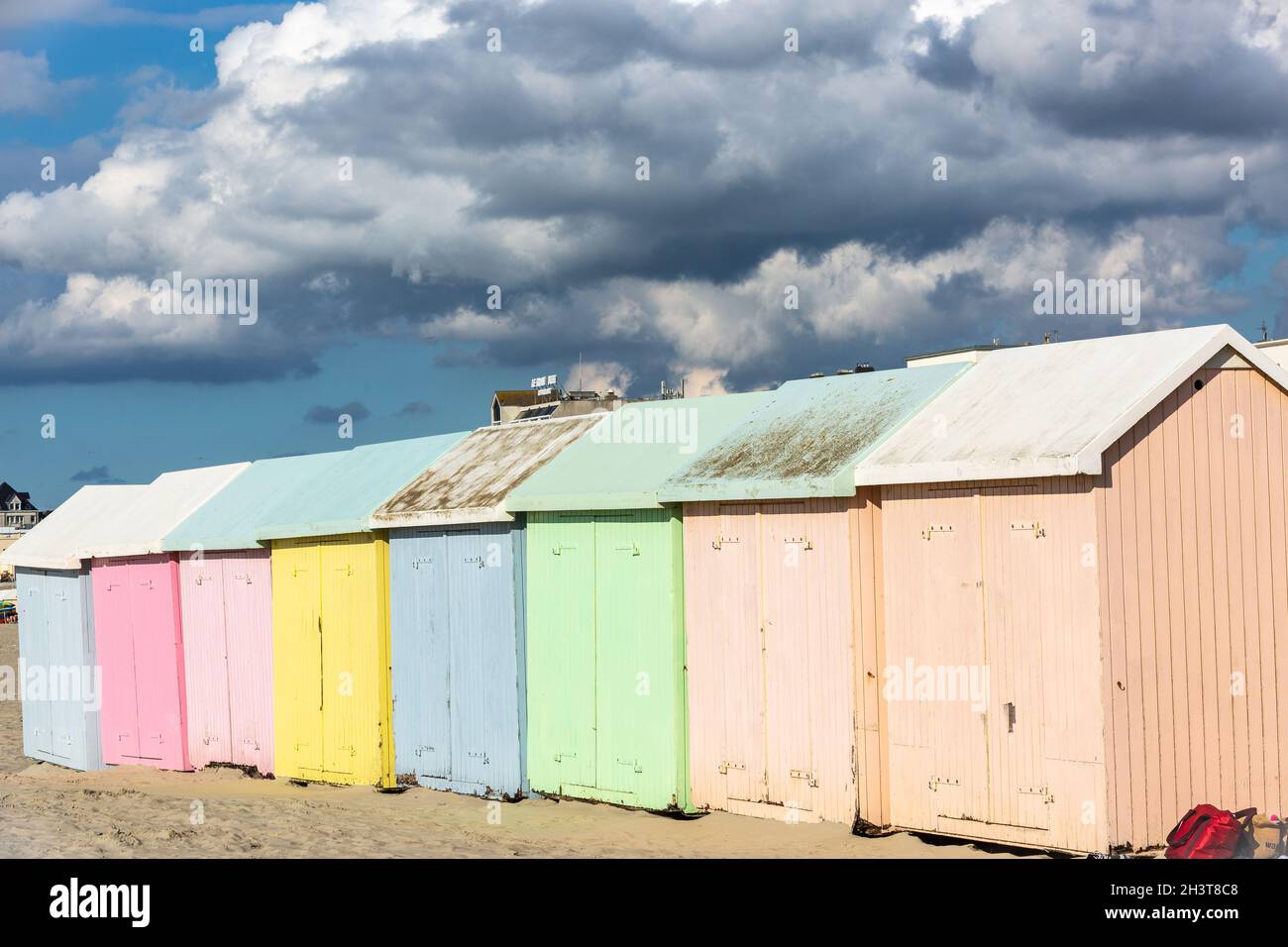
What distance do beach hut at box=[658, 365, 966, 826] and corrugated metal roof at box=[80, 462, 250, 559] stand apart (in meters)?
10.8

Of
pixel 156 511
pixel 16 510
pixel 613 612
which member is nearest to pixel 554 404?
pixel 156 511

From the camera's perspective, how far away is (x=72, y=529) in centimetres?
2375

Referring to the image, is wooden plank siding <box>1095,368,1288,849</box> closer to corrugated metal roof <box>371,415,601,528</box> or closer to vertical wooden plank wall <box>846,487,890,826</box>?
vertical wooden plank wall <box>846,487,890,826</box>

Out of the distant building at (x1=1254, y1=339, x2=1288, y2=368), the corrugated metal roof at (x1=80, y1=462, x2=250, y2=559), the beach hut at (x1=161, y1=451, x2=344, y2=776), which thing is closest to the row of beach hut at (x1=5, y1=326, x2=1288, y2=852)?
→ the beach hut at (x1=161, y1=451, x2=344, y2=776)

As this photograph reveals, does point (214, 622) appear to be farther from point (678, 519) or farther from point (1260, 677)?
point (1260, 677)

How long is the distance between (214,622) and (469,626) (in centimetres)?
612

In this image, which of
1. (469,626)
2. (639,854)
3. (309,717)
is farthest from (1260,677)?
(309,717)

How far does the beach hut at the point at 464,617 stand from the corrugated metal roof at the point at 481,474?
0.07ft

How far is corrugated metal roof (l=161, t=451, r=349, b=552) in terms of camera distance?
1973 centimetres

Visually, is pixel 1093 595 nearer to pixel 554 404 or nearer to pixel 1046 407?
pixel 1046 407

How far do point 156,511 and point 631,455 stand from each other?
1096cm

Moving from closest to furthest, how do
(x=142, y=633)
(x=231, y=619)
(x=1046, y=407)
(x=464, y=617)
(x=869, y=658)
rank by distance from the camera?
(x=1046, y=407), (x=869, y=658), (x=464, y=617), (x=231, y=619), (x=142, y=633)
